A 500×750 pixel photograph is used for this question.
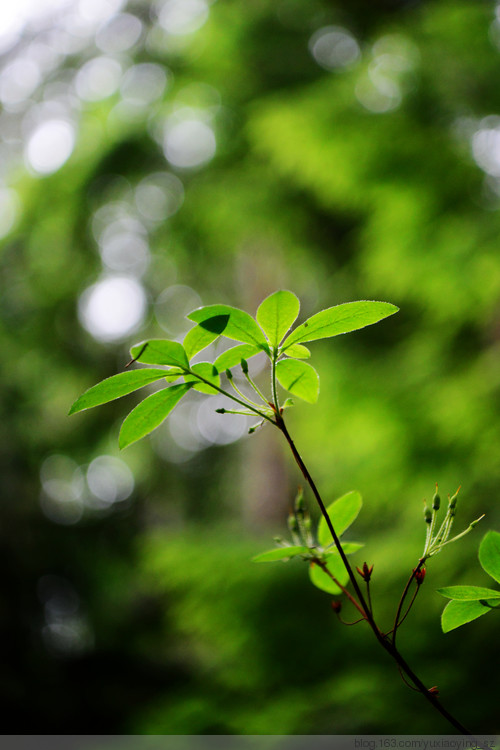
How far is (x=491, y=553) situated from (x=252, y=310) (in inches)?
153

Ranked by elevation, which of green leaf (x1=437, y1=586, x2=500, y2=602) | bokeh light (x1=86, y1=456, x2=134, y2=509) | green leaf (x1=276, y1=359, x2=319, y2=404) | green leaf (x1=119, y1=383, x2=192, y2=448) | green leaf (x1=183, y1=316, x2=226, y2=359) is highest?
bokeh light (x1=86, y1=456, x2=134, y2=509)

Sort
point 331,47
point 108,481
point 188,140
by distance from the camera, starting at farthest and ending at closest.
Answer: point 108,481
point 188,140
point 331,47

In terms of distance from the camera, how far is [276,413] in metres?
0.25

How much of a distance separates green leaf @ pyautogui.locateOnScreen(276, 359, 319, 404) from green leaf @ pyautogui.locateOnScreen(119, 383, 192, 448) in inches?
2.2

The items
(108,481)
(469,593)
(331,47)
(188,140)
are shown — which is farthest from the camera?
(108,481)

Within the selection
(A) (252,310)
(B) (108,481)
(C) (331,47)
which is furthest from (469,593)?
(B) (108,481)

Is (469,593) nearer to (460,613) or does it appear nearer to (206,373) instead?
(460,613)

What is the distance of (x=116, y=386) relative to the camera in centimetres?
27

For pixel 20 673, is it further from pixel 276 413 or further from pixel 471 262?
pixel 276 413

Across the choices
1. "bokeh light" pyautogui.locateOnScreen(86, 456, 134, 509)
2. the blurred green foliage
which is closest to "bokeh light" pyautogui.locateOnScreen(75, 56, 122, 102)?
the blurred green foliage

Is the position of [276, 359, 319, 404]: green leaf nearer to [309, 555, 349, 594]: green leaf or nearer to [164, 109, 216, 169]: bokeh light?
[309, 555, 349, 594]: green leaf

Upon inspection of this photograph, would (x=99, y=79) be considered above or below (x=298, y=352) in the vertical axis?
above

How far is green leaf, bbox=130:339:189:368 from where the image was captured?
26cm

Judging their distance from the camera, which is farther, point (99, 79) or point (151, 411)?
point (99, 79)
